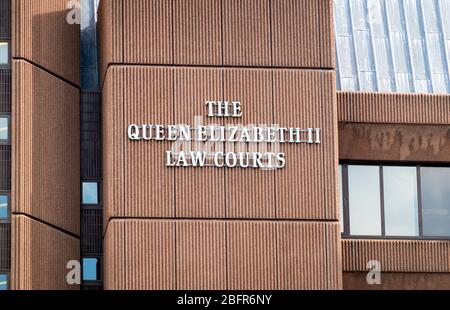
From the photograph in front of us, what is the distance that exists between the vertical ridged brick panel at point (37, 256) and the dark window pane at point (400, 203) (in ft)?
28.4

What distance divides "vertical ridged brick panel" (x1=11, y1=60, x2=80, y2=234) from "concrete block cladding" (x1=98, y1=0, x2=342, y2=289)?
1.18 m

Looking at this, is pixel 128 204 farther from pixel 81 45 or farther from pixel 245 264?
pixel 81 45

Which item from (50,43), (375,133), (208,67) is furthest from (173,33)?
(375,133)

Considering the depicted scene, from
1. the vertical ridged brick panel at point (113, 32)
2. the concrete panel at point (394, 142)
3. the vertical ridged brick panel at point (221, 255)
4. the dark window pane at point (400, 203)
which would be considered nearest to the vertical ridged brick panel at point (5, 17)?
the vertical ridged brick panel at point (113, 32)

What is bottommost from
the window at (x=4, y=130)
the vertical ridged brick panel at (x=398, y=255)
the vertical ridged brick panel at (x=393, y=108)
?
the vertical ridged brick panel at (x=398, y=255)

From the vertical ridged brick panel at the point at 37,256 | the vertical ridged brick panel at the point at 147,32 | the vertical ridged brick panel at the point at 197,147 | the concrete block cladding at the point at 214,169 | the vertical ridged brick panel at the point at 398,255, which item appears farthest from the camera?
the vertical ridged brick panel at the point at 398,255

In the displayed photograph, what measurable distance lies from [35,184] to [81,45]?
5205 mm

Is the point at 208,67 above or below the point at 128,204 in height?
above

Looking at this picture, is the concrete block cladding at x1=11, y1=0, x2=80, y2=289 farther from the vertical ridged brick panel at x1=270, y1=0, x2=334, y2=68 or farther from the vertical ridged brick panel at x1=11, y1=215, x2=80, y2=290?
the vertical ridged brick panel at x1=270, y1=0, x2=334, y2=68

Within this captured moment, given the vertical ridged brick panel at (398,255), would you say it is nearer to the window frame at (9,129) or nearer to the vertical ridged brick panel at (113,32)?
the vertical ridged brick panel at (113,32)

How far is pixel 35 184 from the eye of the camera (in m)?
40.4

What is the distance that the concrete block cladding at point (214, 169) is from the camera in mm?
38969

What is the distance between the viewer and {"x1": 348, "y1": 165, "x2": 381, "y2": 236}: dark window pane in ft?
138

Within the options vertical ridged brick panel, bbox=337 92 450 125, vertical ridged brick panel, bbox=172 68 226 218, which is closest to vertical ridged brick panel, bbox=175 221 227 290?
vertical ridged brick panel, bbox=172 68 226 218
